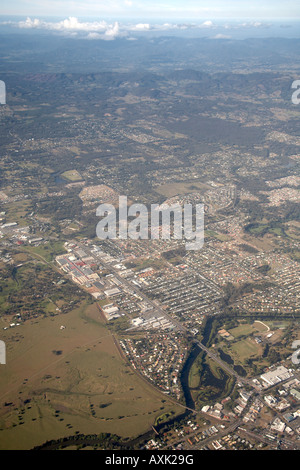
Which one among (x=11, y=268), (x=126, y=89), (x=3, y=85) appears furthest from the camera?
(x=126, y=89)

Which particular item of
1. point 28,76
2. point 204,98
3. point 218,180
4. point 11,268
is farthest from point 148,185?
point 28,76

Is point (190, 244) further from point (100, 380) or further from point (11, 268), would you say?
point (100, 380)

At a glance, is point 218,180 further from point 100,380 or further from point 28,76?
point 28,76

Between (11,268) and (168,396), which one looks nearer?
(168,396)

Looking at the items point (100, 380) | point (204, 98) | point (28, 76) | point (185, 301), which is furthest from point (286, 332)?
point (28, 76)

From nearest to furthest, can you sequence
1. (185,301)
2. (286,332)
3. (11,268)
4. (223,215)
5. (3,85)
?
(286,332)
(185,301)
(11,268)
(223,215)
(3,85)

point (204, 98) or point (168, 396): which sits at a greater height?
point (204, 98)
